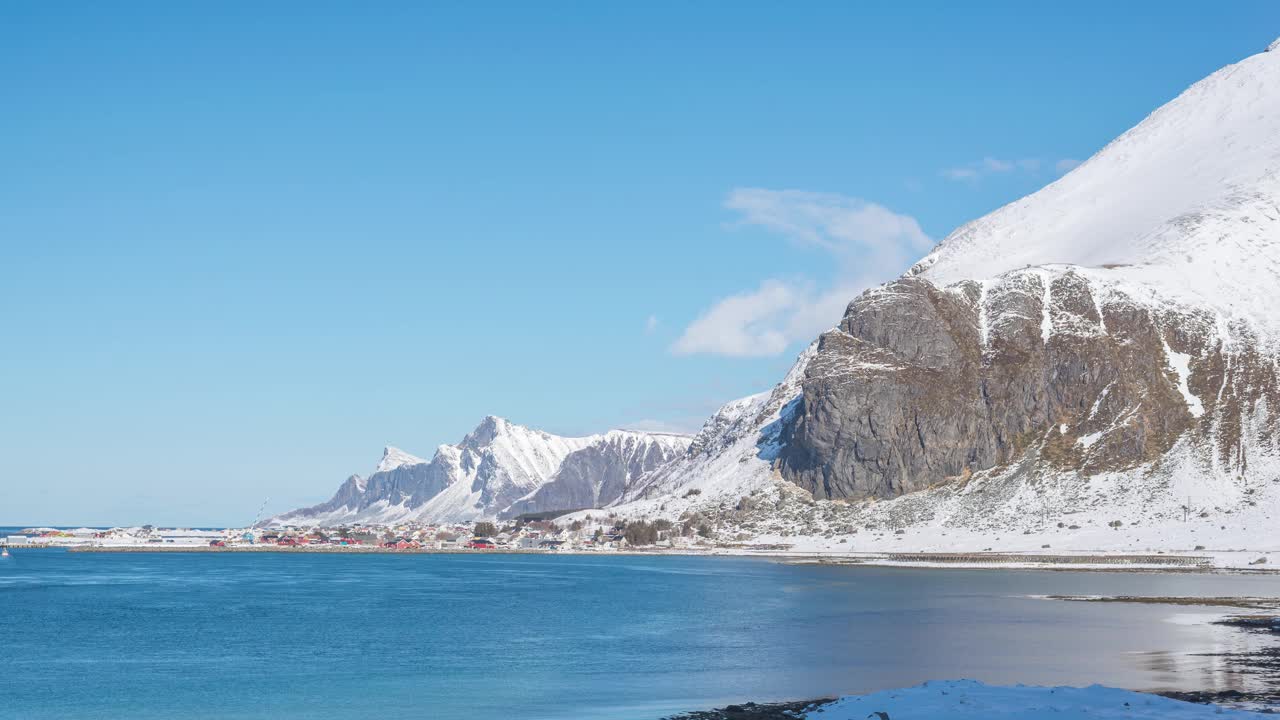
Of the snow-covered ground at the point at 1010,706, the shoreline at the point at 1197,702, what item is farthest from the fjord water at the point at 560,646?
the snow-covered ground at the point at 1010,706

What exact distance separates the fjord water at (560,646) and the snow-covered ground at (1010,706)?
9103 mm

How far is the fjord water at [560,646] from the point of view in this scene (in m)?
60.5

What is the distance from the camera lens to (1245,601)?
10912cm

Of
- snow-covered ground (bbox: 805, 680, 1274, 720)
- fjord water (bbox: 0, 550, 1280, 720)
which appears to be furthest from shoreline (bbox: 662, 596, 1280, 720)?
fjord water (bbox: 0, 550, 1280, 720)

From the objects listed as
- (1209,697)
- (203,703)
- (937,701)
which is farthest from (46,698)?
(1209,697)

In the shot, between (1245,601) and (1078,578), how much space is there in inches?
2096

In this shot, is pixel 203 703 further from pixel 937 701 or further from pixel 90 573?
pixel 90 573

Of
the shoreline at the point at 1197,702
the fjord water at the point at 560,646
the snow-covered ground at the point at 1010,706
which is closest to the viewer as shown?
the snow-covered ground at the point at 1010,706

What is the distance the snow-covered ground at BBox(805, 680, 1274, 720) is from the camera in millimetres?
45156

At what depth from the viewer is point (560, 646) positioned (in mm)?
84250

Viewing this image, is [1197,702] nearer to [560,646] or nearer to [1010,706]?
[1010,706]

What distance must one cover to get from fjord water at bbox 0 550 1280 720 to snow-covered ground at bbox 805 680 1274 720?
9103 millimetres

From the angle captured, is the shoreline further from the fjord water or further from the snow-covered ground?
the fjord water

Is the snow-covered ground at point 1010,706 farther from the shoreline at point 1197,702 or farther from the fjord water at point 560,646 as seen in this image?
the fjord water at point 560,646
